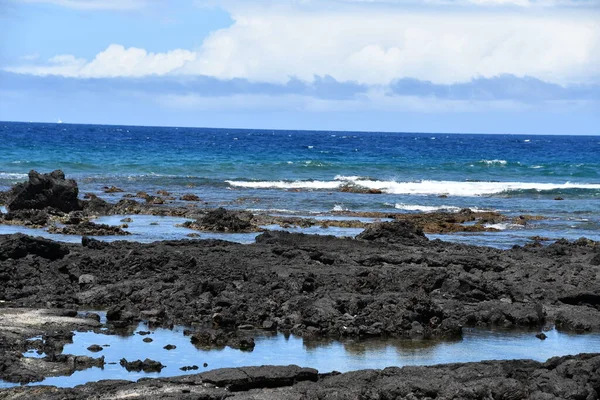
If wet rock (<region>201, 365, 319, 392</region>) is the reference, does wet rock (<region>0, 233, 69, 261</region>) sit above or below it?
above

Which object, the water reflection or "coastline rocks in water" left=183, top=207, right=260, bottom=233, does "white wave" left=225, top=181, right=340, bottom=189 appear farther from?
the water reflection

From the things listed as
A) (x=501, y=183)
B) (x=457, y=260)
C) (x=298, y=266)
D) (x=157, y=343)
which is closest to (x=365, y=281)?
(x=298, y=266)

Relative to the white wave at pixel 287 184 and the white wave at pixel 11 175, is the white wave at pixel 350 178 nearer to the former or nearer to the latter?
the white wave at pixel 287 184

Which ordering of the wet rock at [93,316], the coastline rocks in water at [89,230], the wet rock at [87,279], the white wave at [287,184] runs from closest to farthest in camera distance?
the wet rock at [93,316], the wet rock at [87,279], the coastline rocks in water at [89,230], the white wave at [287,184]

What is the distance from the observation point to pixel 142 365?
1214 cm

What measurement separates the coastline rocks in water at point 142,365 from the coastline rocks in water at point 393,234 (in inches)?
459

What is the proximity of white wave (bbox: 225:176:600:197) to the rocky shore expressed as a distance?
85.6 ft

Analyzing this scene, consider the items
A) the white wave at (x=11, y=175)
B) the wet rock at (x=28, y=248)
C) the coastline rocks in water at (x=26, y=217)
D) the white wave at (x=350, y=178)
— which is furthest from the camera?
the white wave at (x=350, y=178)

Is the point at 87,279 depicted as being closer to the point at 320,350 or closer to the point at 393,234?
the point at 320,350

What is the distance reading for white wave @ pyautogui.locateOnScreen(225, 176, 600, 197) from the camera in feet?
161

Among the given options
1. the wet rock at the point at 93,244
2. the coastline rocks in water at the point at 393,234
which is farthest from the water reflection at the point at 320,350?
the coastline rocks in water at the point at 393,234

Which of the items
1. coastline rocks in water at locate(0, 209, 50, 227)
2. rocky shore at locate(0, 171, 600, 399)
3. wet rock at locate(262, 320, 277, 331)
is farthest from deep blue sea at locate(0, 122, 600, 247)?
wet rock at locate(262, 320, 277, 331)

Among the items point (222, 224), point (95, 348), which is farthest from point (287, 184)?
point (95, 348)

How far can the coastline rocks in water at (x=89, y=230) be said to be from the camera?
25.5 meters
